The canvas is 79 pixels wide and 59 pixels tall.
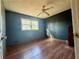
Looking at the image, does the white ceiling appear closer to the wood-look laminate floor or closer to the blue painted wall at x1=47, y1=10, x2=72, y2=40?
the blue painted wall at x1=47, y1=10, x2=72, y2=40

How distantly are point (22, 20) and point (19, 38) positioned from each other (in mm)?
1361

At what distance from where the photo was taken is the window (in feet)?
20.3

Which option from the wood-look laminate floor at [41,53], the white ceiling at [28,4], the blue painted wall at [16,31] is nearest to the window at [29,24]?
the blue painted wall at [16,31]

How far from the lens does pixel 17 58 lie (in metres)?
Answer: 2.81

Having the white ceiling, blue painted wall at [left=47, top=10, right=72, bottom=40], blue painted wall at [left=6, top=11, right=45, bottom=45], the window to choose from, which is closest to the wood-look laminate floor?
blue painted wall at [left=6, top=11, right=45, bottom=45]

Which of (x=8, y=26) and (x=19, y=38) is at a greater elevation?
(x=8, y=26)

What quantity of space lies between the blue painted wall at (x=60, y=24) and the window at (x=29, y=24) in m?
1.61

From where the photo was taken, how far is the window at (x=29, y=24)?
20.3 ft

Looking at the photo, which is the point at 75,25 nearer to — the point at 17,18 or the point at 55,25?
the point at 17,18

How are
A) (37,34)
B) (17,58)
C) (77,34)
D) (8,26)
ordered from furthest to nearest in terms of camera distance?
(37,34), (8,26), (17,58), (77,34)

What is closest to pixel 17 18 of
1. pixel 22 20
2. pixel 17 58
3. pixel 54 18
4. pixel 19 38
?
pixel 22 20

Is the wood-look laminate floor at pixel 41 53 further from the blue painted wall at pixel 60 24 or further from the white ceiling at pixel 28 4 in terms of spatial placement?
the blue painted wall at pixel 60 24

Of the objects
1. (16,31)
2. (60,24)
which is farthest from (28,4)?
(60,24)

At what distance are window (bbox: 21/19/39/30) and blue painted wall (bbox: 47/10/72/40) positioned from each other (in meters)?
1.61
